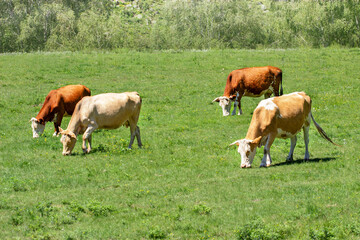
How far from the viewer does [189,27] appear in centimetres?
8956

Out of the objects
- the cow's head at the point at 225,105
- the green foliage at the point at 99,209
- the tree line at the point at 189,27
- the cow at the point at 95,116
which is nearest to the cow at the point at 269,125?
the green foliage at the point at 99,209

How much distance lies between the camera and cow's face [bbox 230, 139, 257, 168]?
16391 mm

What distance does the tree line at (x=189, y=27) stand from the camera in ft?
244

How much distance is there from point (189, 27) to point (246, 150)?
75.4 meters

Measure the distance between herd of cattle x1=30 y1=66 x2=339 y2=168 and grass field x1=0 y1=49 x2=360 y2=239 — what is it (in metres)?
0.78

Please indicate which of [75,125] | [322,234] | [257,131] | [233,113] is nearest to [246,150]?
[257,131]

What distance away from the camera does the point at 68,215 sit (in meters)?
12.3

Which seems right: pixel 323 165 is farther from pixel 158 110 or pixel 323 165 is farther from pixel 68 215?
pixel 158 110

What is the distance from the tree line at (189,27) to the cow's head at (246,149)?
188 feet

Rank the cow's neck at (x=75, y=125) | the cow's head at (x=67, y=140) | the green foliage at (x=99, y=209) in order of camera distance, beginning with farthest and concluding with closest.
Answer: the cow's neck at (x=75, y=125)
the cow's head at (x=67, y=140)
the green foliage at (x=99, y=209)

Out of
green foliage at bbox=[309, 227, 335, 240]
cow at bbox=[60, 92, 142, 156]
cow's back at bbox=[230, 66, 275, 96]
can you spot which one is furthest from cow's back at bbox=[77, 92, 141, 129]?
green foliage at bbox=[309, 227, 335, 240]

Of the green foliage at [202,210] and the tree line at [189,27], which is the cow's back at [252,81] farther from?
the tree line at [189,27]

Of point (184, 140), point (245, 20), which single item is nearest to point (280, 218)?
point (184, 140)

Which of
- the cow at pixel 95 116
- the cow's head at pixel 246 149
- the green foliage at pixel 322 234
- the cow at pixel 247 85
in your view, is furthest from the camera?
the cow at pixel 247 85
